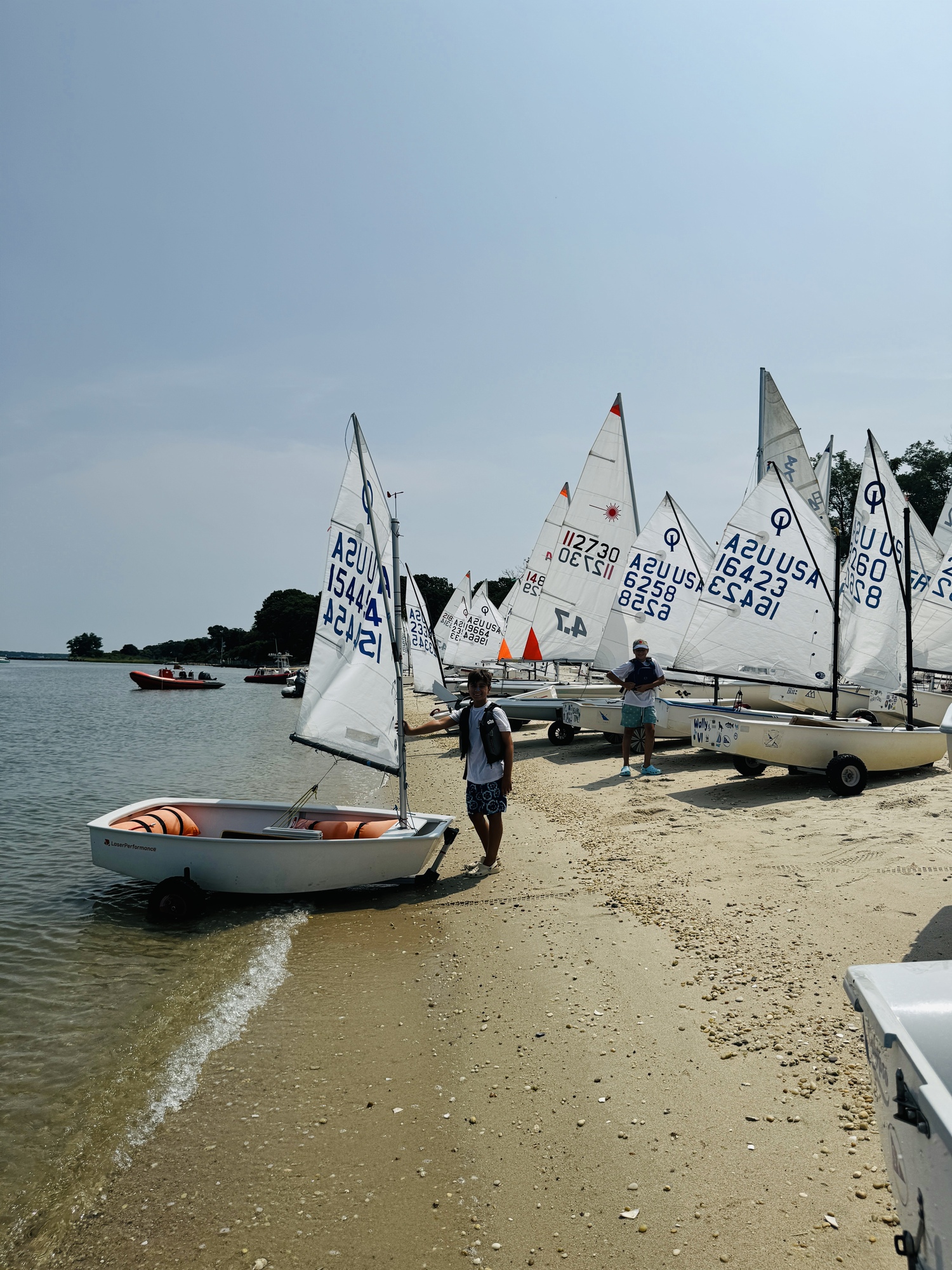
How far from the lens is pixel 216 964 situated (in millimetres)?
5938

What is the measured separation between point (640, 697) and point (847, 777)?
3033mm

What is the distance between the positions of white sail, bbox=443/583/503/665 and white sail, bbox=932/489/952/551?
16195 mm

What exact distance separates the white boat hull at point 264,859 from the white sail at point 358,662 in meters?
1.02

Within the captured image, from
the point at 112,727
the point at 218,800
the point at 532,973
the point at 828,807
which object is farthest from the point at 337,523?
the point at 112,727

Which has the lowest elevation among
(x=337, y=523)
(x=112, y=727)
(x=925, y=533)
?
(x=112, y=727)

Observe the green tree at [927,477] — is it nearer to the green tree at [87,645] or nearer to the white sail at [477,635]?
the white sail at [477,635]

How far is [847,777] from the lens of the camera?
29.9ft

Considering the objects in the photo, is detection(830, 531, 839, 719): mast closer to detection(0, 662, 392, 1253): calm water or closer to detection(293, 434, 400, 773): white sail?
detection(293, 434, 400, 773): white sail

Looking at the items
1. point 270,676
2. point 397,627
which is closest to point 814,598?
point 397,627

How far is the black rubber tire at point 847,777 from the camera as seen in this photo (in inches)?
357

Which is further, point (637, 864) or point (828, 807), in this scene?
point (828, 807)

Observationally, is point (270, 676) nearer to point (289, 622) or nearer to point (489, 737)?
point (289, 622)

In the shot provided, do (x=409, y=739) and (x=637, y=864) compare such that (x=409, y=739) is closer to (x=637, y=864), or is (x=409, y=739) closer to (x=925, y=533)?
(x=925, y=533)

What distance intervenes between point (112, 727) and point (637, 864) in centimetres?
2684
